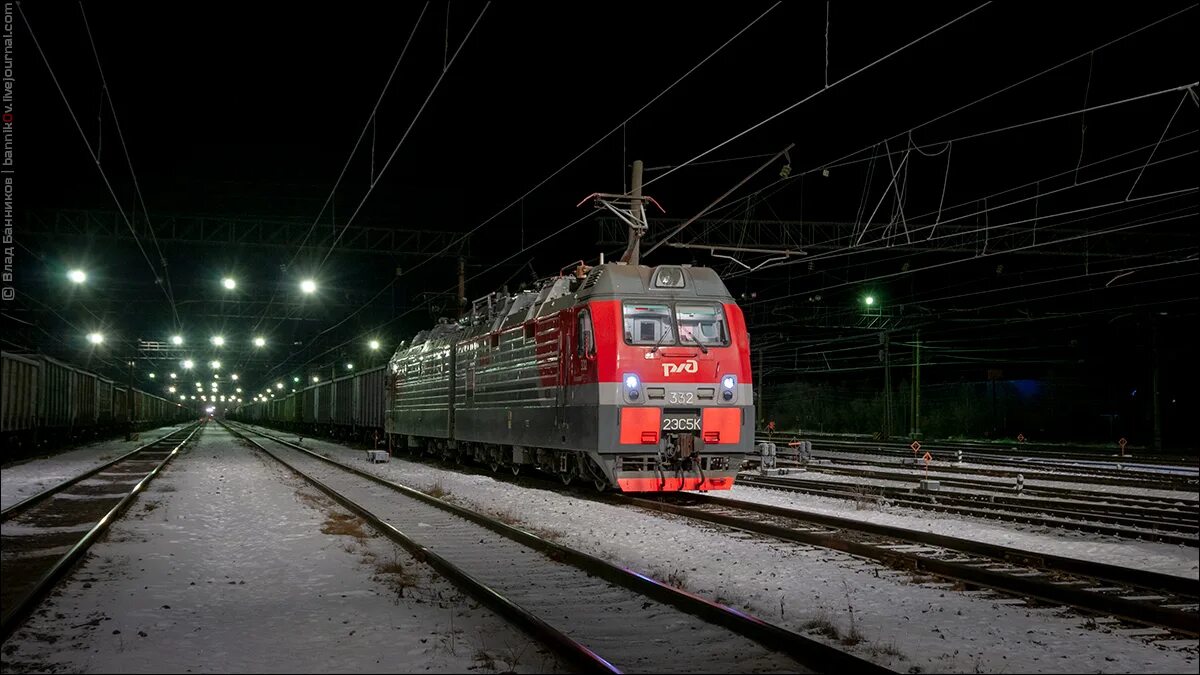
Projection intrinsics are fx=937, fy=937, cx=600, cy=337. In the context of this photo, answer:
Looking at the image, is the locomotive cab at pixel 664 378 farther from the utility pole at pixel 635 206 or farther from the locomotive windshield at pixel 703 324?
the utility pole at pixel 635 206

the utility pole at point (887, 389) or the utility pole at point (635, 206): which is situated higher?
the utility pole at point (635, 206)

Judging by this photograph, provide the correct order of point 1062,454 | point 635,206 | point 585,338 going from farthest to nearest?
1. point 1062,454
2. point 635,206
3. point 585,338

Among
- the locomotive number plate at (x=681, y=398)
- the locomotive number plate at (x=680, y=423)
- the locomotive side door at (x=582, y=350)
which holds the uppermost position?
the locomotive side door at (x=582, y=350)

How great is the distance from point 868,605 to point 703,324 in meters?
8.12

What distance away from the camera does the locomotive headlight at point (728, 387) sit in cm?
1528

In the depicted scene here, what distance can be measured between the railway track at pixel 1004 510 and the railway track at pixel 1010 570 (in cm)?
294

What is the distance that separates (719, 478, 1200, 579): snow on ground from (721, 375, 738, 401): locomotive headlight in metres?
2.14

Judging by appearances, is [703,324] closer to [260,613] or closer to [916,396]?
[260,613]

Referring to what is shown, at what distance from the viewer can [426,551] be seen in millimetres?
10117

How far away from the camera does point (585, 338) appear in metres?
15.2

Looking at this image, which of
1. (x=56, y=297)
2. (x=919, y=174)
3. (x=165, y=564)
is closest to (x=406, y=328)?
(x=56, y=297)

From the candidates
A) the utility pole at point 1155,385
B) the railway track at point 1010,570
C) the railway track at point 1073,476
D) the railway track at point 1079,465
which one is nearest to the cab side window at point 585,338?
the railway track at point 1010,570

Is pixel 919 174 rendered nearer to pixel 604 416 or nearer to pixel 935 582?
pixel 604 416

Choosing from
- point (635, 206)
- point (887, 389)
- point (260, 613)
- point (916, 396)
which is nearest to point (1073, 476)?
point (635, 206)
